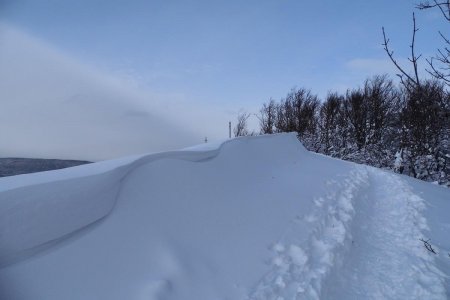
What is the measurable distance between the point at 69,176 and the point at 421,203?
21.6 ft

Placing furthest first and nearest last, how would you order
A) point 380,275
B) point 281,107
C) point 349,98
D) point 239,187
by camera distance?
point 281,107 → point 349,98 → point 239,187 → point 380,275

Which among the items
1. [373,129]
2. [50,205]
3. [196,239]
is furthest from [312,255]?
[373,129]

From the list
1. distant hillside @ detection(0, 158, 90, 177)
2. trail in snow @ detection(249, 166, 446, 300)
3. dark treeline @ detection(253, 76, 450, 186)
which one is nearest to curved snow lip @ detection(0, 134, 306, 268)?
trail in snow @ detection(249, 166, 446, 300)

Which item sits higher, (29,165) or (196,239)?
(29,165)

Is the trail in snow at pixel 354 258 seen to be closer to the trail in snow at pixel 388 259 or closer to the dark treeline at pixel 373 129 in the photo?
the trail in snow at pixel 388 259

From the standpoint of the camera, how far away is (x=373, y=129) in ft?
71.8

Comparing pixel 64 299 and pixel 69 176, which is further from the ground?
pixel 69 176

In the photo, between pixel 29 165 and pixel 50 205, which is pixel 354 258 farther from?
pixel 29 165

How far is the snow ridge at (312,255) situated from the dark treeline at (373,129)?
25.6 feet

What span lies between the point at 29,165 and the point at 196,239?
5718 mm

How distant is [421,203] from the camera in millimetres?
6555

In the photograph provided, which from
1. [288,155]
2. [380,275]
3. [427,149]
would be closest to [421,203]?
[380,275]

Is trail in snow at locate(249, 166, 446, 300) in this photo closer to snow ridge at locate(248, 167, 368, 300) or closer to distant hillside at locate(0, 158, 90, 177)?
snow ridge at locate(248, 167, 368, 300)

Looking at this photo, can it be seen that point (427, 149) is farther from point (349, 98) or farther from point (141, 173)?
point (141, 173)
